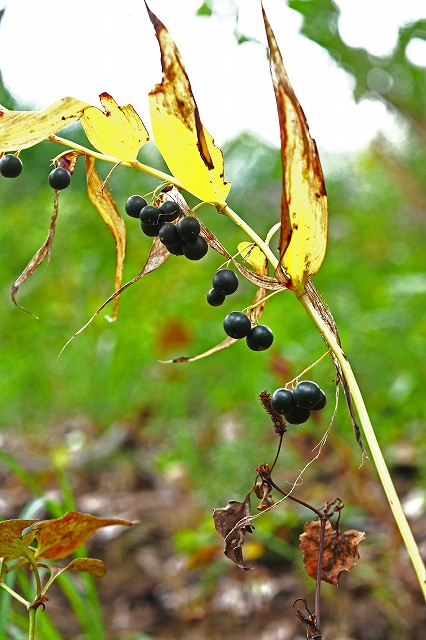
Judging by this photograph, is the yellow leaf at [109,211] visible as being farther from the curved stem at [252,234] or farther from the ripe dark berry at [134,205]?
the curved stem at [252,234]

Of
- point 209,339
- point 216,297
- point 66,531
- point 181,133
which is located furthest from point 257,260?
point 209,339

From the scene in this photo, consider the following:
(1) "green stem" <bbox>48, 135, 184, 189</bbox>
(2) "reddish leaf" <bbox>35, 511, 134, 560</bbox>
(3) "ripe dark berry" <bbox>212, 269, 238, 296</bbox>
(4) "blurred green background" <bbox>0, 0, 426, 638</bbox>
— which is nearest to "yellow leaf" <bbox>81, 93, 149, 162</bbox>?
(1) "green stem" <bbox>48, 135, 184, 189</bbox>

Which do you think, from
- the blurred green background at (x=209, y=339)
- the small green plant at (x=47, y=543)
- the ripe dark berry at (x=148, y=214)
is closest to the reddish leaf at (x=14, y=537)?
the small green plant at (x=47, y=543)

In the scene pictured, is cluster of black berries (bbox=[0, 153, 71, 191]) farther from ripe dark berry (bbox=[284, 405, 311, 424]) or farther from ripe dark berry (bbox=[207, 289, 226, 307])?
ripe dark berry (bbox=[284, 405, 311, 424])

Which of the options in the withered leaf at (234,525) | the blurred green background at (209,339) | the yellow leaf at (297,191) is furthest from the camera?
the blurred green background at (209,339)

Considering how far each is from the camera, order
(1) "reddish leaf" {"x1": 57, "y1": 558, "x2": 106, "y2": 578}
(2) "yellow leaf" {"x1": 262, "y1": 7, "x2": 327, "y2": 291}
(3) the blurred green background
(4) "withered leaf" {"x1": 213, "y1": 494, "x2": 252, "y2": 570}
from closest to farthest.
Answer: (2) "yellow leaf" {"x1": 262, "y1": 7, "x2": 327, "y2": 291} → (4) "withered leaf" {"x1": 213, "y1": 494, "x2": 252, "y2": 570} → (1) "reddish leaf" {"x1": 57, "y1": 558, "x2": 106, "y2": 578} → (3) the blurred green background

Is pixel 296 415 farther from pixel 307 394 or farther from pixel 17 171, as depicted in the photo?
pixel 17 171
